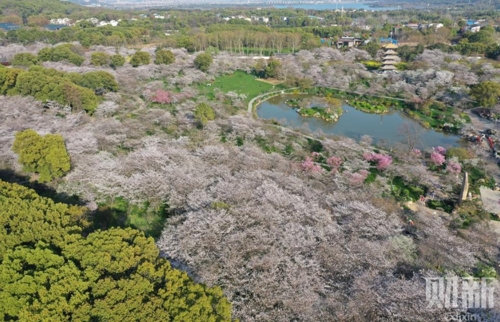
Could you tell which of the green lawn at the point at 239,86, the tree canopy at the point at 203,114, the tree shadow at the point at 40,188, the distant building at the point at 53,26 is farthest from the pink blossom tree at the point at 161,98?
the distant building at the point at 53,26

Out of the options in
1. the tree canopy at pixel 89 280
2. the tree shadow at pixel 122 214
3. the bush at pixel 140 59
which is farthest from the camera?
the bush at pixel 140 59

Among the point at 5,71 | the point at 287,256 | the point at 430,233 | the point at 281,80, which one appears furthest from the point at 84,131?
the point at 281,80

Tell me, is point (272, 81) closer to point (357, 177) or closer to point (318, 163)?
point (318, 163)

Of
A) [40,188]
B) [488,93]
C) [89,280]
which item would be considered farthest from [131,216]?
[488,93]

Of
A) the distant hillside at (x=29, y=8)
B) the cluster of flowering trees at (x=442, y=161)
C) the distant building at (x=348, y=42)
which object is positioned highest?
the distant hillside at (x=29, y=8)

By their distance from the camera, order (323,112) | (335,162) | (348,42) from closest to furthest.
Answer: (335,162) < (323,112) < (348,42)

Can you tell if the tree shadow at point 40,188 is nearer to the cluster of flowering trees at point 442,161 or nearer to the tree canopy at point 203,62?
the cluster of flowering trees at point 442,161

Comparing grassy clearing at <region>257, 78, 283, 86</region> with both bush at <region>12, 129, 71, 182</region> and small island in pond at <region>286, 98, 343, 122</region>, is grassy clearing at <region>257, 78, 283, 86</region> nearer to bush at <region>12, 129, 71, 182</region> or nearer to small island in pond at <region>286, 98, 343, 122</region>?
small island in pond at <region>286, 98, 343, 122</region>
